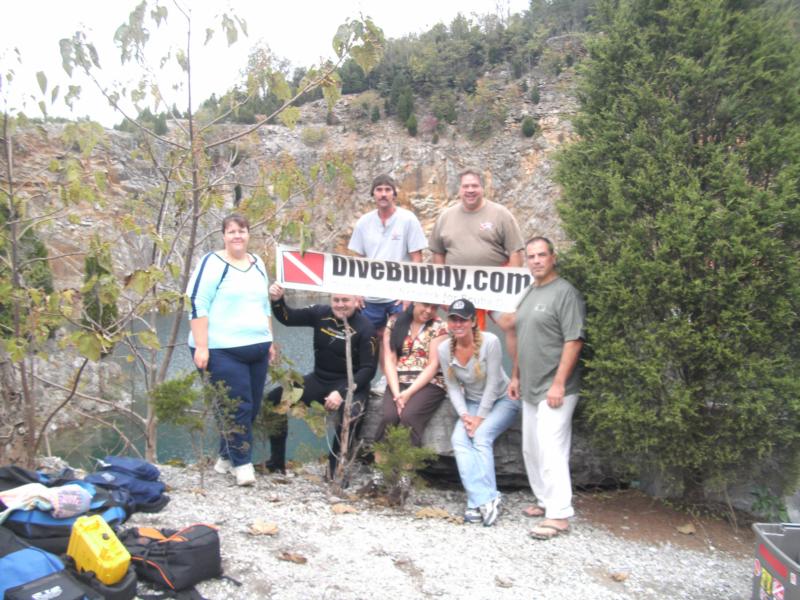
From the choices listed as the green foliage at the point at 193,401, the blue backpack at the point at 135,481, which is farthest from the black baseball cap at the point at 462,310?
the blue backpack at the point at 135,481

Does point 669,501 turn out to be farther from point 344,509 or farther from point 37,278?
point 37,278

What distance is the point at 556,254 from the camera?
4867 mm

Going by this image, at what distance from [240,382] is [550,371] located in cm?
216

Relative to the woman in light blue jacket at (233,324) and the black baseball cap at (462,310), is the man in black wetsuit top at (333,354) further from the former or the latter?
the black baseball cap at (462,310)

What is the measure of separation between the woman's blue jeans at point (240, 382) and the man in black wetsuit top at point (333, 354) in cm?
46

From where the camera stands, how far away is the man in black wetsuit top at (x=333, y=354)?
5.16 m

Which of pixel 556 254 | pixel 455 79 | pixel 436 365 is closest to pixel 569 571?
pixel 436 365

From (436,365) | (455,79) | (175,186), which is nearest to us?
(436,365)

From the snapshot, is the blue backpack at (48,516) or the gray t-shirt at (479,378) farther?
the gray t-shirt at (479,378)

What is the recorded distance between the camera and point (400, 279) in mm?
5527

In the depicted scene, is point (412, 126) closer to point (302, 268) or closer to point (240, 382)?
point (302, 268)

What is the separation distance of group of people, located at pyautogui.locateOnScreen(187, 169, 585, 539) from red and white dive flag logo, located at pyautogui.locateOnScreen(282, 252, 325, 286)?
37 cm

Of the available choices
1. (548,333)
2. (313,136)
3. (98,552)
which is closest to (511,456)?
(548,333)

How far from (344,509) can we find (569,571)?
152 centimetres
